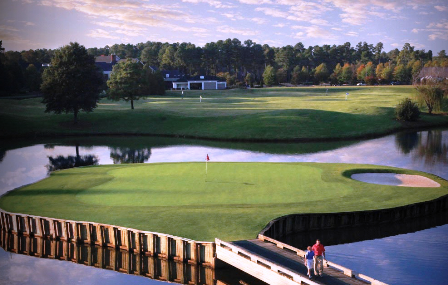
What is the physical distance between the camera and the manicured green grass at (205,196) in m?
33.0

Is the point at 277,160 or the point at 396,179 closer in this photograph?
the point at 396,179

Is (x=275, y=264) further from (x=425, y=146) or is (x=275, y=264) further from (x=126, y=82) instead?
(x=126, y=82)

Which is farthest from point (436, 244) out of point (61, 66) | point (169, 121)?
point (61, 66)

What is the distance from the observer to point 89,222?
31734mm

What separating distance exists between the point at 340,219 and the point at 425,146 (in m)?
46.8

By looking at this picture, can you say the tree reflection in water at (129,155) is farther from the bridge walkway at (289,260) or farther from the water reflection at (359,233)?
the bridge walkway at (289,260)

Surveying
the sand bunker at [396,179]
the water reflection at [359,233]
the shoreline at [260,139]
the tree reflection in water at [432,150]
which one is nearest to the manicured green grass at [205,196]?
the sand bunker at [396,179]

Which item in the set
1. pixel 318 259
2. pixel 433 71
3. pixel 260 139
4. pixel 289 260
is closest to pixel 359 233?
pixel 289 260

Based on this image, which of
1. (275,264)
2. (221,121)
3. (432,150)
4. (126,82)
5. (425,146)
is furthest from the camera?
(126,82)

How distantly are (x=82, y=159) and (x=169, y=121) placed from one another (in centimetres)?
3142

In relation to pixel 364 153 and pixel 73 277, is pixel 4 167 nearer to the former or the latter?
pixel 73 277

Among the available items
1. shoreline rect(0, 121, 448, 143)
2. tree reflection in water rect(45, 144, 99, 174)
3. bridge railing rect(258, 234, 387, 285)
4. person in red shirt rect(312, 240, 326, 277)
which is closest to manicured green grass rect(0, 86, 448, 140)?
shoreline rect(0, 121, 448, 143)

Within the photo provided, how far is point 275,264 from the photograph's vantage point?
23.6m

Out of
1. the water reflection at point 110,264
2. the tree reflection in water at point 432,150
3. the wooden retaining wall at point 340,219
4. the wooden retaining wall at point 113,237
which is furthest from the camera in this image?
the tree reflection in water at point 432,150
